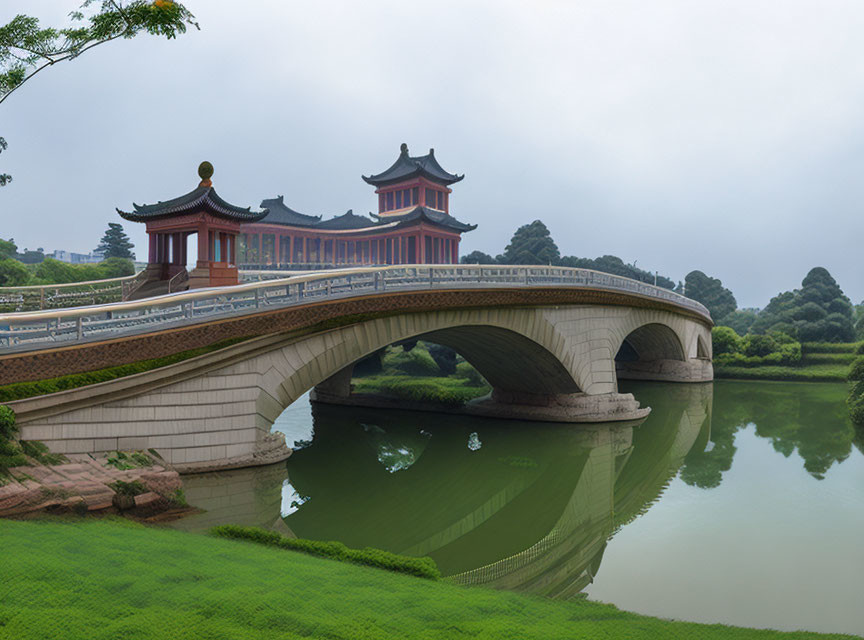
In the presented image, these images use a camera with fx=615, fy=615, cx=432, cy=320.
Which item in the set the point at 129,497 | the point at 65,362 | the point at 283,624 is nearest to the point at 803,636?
the point at 283,624

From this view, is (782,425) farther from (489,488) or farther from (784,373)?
(784,373)

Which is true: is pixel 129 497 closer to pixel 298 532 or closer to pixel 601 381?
pixel 298 532

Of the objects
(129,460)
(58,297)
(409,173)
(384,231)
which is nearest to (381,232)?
(384,231)

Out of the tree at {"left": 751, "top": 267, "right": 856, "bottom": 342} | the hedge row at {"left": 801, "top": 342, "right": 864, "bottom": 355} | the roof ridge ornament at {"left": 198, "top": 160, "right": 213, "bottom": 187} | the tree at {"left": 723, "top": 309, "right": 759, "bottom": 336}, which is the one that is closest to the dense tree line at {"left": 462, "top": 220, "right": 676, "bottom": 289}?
the tree at {"left": 723, "top": 309, "right": 759, "bottom": 336}

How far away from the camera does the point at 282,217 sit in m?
52.1

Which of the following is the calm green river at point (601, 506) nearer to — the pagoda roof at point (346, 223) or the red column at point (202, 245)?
the red column at point (202, 245)

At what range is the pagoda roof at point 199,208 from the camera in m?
19.2

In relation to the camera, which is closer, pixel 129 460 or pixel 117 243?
pixel 129 460

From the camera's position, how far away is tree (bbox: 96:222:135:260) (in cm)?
5509

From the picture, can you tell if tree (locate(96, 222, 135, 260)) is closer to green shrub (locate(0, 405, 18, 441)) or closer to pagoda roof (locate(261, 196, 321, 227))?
pagoda roof (locate(261, 196, 321, 227))

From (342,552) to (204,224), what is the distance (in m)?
13.3

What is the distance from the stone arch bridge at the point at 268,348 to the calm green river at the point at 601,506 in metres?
1.21

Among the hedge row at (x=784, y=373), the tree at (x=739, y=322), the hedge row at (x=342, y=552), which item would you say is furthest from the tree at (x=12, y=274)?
the tree at (x=739, y=322)

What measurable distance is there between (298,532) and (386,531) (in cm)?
180
